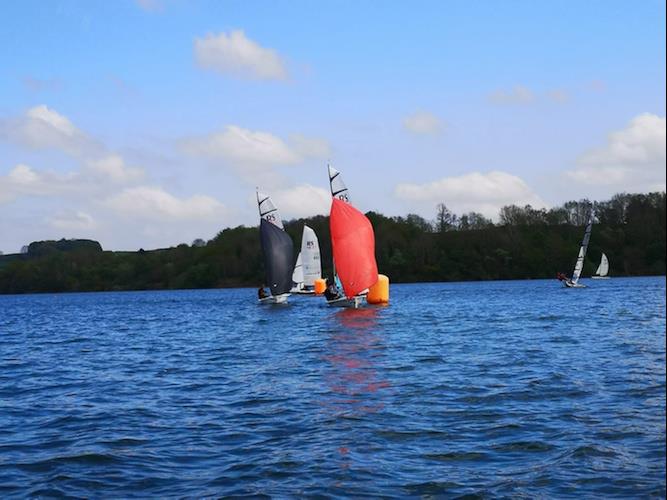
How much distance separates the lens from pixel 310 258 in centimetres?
8344

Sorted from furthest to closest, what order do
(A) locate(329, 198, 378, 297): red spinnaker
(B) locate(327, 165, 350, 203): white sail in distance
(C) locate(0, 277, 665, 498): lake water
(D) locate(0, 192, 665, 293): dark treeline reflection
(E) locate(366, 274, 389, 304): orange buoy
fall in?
(D) locate(0, 192, 665, 293): dark treeline reflection, (E) locate(366, 274, 389, 304): orange buoy, (B) locate(327, 165, 350, 203): white sail in distance, (A) locate(329, 198, 378, 297): red spinnaker, (C) locate(0, 277, 665, 498): lake water

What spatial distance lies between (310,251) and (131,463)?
69.9m

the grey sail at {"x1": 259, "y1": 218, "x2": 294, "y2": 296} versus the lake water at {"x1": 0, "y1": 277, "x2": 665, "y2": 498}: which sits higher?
the grey sail at {"x1": 259, "y1": 218, "x2": 294, "y2": 296}

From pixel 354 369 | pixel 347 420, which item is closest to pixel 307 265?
pixel 354 369

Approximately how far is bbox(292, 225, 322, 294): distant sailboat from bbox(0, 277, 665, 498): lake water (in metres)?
49.8

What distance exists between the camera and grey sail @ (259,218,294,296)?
226ft

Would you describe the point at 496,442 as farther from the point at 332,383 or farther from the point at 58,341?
the point at 58,341

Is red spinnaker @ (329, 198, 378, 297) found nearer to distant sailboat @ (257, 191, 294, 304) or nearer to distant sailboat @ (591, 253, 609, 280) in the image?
distant sailboat @ (257, 191, 294, 304)

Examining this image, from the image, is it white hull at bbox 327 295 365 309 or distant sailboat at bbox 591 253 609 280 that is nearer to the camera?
white hull at bbox 327 295 365 309

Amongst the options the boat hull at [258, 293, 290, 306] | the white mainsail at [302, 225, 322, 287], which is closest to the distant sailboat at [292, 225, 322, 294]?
the white mainsail at [302, 225, 322, 287]

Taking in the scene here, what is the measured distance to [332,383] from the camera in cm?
2067

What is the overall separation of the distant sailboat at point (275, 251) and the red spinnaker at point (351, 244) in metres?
17.5

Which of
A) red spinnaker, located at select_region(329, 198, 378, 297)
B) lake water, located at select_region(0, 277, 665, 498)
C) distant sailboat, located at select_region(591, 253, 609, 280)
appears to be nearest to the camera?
lake water, located at select_region(0, 277, 665, 498)

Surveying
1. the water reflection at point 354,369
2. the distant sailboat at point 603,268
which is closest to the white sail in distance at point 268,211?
the water reflection at point 354,369
